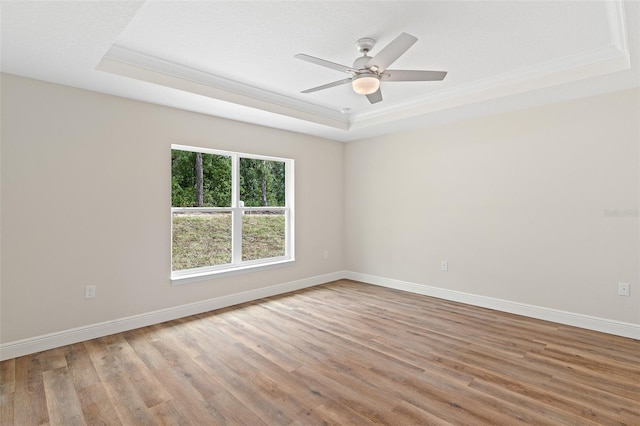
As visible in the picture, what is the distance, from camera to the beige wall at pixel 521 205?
3.30 m

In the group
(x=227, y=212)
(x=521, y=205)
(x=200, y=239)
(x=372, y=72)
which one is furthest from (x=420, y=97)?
(x=200, y=239)

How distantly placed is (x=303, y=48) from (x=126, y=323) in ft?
10.6

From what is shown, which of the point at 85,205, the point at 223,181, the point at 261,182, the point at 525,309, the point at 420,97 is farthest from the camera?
the point at 261,182

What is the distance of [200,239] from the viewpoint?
13.5 ft

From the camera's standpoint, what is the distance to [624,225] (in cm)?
327

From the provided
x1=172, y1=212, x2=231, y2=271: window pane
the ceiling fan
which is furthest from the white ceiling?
x1=172, y1=212, x2=231, y2=271: window pane

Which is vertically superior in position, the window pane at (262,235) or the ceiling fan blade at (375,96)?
the ceiling fan blade at (375,96)

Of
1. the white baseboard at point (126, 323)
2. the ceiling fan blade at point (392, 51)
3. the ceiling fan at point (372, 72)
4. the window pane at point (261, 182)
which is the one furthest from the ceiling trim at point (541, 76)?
the white baseboard at point (126, 323)

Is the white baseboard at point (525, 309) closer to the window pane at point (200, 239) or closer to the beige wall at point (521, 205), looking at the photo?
the beige wall at point (521, 205)

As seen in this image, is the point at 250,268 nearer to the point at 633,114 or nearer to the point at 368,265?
the point at 368,265

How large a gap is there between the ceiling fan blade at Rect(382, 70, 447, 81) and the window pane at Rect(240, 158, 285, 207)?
8.25ft

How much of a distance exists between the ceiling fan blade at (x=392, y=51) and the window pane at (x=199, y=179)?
2500 mm

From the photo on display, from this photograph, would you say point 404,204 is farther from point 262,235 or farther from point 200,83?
point 200,83

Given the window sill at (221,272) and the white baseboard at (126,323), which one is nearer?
the white baseboard at (126,323)
